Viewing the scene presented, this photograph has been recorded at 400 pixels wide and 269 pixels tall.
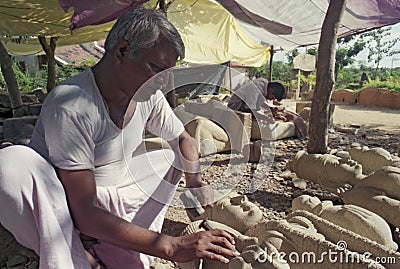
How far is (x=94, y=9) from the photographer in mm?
3197

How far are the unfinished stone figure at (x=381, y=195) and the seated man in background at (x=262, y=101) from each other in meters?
1.77

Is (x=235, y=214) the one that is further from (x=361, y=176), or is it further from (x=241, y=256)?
(x=361, y=176)

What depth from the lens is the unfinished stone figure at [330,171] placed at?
8.41 ft

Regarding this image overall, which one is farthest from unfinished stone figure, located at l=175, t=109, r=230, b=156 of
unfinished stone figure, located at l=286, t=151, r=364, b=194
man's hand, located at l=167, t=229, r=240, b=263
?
man's hand, located at l=167, t=229, r=240, b=263

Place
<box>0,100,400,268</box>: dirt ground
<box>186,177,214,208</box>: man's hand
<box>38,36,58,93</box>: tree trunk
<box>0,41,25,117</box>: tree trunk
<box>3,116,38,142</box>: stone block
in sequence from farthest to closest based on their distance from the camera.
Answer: <box>38,36,58,93</box>: tree trunk → <box>0,41,25,117</box>: tree trunk → <box>3,116,38,142</box>: stone block → <box>0,100,400,268</box>: dirt ground → <box>186,177,214,208</box>: man's hand

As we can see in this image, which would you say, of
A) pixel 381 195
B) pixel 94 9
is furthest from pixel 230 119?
pixel 381 195

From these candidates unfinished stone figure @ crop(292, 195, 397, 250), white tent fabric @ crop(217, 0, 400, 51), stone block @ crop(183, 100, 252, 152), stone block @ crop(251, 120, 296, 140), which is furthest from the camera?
white tent fabric @ crop(217, 0, 400, 51)

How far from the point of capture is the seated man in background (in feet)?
13.3

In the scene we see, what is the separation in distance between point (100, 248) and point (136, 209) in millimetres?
245

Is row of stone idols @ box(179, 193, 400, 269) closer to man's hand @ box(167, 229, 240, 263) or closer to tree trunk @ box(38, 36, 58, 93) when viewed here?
man's hand @ box(167, 229, 240, 263)

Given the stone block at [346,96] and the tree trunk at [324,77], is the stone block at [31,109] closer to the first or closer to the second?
the tree trunk at [324,77]

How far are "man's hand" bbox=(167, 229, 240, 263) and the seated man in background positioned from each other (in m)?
2.68

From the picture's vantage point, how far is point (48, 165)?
3.93 ft

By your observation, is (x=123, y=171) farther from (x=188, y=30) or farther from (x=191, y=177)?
(x=188, y=30)
